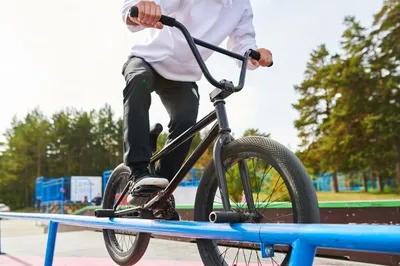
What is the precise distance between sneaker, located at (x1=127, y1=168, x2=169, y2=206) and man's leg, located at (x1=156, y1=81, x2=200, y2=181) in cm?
27

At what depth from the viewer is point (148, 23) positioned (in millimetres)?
1635

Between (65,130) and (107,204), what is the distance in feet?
167

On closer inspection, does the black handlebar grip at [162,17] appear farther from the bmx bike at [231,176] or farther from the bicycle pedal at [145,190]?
the bicycle pedal at [145,190]

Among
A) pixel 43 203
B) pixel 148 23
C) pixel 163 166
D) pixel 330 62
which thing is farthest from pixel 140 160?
pixel 330 62

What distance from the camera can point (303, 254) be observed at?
924 mm

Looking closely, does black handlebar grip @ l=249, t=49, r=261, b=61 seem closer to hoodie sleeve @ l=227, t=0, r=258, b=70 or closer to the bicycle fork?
hoodie sleeve @ l=227, t=0, r=258, b=70

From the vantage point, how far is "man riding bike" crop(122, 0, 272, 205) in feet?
6.43

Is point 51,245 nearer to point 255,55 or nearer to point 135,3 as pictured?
point 135,3

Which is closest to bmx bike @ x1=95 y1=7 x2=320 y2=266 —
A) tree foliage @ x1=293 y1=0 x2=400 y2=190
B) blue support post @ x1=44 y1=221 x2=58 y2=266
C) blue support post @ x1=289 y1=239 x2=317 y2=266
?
blue support post @ x1=289 y1=239 x2=317 y2=266

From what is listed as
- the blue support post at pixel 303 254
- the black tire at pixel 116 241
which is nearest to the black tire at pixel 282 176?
the blue support post at pixel 303 254

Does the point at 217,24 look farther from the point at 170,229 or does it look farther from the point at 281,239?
the point at 281,239

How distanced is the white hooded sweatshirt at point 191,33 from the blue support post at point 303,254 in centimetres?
130

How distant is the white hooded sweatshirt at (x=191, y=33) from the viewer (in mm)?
2000

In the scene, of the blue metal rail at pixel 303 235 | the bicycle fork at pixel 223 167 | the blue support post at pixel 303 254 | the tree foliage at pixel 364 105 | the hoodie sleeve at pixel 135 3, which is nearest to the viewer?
the blue metal rail at pixel 303 235
